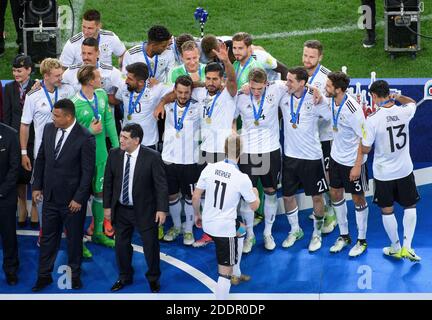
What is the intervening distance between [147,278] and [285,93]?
7.86ft

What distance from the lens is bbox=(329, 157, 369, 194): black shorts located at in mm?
11680

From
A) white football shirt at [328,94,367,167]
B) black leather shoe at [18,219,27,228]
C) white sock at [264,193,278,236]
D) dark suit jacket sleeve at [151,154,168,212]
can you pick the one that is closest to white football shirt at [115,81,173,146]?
dark suit jacket sleeve at [151,154,168,212]

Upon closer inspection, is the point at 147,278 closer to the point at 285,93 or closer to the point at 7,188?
the point at 7,188

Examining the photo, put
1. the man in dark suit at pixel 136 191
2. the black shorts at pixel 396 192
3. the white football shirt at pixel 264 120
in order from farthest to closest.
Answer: the white football shirt at pixel 264 120 → the black shorts at pixel 396 192 → the man in dark suit at pixel 136 191

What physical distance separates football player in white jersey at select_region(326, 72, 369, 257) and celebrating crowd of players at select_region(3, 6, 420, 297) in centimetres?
1

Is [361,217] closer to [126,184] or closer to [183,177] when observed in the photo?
[183,177]

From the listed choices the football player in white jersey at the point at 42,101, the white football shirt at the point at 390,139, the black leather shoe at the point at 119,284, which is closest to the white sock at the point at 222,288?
the black leather shoe at the point at 119,284

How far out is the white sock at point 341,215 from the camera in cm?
1189

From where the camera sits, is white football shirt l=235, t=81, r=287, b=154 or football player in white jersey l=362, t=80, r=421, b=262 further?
white football shirt l=235, t=81, r=287, b=154

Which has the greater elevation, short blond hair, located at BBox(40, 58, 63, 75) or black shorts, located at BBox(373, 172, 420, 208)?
short blond hair, located at BBox(40, 58, 63, 75)

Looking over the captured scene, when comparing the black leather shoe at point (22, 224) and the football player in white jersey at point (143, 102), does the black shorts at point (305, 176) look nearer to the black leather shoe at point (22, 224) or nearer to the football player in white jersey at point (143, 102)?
the football player in white jersey at point (143, 102)

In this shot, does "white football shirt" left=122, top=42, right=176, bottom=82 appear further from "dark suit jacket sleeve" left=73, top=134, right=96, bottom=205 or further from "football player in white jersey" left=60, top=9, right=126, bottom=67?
"dark suit jacket sleeve" left=73, top=134, right=96, bottom=205

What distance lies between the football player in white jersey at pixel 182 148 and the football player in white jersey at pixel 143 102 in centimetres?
18

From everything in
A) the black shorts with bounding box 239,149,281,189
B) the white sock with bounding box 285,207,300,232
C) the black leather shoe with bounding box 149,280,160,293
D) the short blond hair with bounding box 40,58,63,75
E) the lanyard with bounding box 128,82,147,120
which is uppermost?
the short blond hair with bounding box 40,58,63,75
